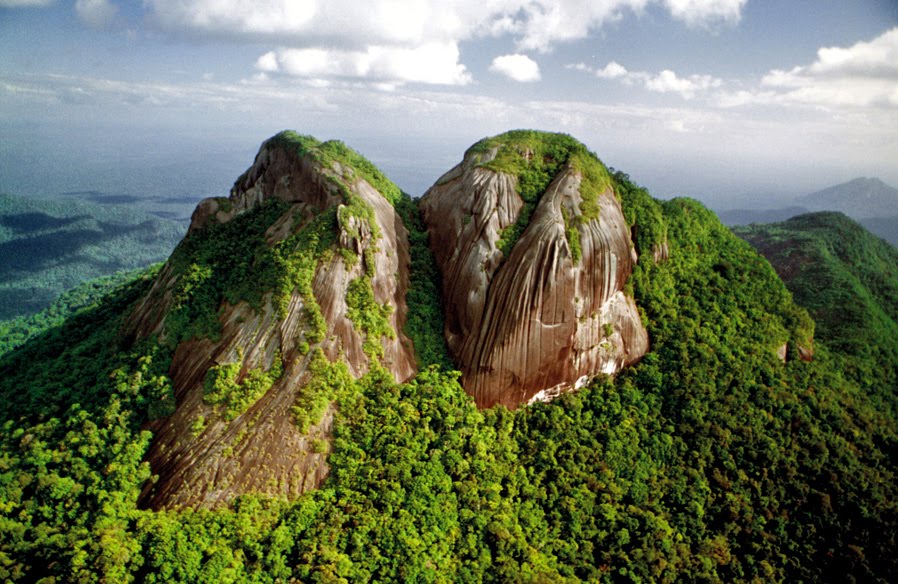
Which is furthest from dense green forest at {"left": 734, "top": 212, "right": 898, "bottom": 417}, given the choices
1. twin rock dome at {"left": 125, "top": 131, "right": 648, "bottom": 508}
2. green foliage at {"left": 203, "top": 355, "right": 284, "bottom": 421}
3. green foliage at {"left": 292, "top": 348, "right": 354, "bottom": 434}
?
green foliage at {"left": 203, "top": 355, "right": 284, "bottom": 421}

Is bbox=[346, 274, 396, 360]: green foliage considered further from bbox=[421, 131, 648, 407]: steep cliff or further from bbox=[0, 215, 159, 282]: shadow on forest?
bbox=[0, 215, 159, 282]: shadow on forest

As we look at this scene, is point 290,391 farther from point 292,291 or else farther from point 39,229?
point 39,229

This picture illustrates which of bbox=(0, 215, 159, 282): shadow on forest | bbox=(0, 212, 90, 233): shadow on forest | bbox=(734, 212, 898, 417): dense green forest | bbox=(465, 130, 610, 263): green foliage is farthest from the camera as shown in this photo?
bbox=(0, 212, 90, 233): shadow on forest

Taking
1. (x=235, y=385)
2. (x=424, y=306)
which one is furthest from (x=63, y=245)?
(x=424, y=306)

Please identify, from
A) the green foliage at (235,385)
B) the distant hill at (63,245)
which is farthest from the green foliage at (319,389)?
the distant hill at (63,245)

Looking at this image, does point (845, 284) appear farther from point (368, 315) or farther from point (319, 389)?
point (319, 389)
